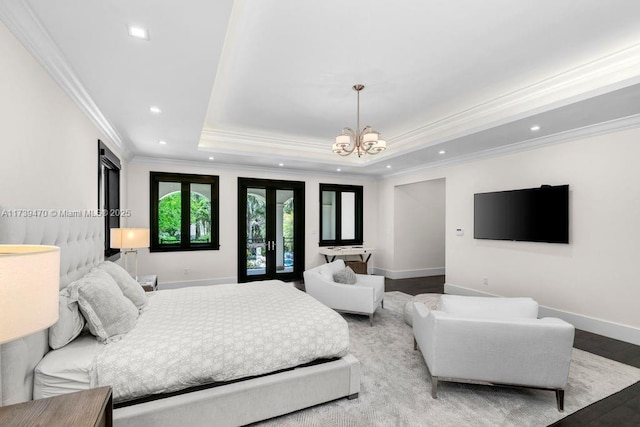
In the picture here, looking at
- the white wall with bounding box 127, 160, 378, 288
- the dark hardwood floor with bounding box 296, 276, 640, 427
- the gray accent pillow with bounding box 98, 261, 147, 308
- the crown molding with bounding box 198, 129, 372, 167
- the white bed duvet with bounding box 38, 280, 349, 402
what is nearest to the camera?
the white bed duvet with bounding box 38, 280, 349, 402

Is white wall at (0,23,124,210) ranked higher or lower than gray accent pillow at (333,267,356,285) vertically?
higher

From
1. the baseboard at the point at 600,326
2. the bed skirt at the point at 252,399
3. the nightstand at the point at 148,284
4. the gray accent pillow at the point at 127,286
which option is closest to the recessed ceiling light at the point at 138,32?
the gray accent pillow at the point at 127,286

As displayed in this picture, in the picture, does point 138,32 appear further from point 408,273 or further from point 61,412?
point 408,273

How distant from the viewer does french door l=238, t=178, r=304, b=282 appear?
21.5 ft

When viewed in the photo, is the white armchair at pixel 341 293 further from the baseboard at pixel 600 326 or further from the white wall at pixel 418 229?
the white wall at pixel 418 229

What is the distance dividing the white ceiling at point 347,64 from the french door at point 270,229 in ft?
6.65

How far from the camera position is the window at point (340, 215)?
7.45m

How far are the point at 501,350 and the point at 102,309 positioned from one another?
9.17ft

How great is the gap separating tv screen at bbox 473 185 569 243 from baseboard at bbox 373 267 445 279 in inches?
95.1

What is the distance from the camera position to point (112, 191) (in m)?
4.50

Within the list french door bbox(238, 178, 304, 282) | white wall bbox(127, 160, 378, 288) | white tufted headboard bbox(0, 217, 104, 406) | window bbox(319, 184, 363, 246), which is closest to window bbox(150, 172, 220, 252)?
→ white wall bbox(127, 160, 378, 288)

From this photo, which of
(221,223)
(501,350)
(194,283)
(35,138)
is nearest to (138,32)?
(35,138)

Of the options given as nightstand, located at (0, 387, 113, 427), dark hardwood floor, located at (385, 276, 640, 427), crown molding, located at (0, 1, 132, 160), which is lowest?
dark hardwood floor, located at (385, 276, 640, 427)

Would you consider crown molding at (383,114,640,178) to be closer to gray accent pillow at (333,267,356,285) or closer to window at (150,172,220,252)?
gray accent pillow at (333,267,356,285)
